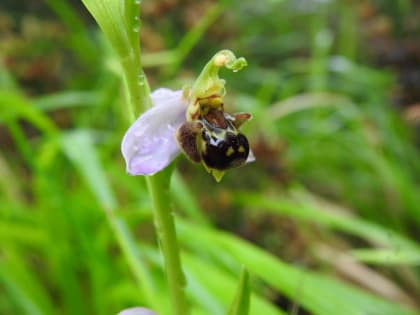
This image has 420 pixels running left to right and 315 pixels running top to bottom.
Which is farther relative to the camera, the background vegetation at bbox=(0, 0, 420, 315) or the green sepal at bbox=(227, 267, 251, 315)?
the background vegetation at bbox=(0, 0, 420, 315)

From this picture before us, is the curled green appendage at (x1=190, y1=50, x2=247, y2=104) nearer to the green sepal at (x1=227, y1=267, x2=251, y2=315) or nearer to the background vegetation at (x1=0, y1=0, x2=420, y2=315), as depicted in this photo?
the green sepal at (x1=227, y1=267, x2=251, y2=315)

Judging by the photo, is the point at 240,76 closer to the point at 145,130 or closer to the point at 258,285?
the point at 258,285

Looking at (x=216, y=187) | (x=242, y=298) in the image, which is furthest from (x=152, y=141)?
(x=216, y=187)

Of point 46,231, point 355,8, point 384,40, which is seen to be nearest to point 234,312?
point 46,231

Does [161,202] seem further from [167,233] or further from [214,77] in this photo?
[214,77]

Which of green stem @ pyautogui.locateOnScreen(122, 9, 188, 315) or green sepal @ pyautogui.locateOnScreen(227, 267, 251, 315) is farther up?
green stem @ pyautogui.locateOnScreen(122, 9, 188, 315)

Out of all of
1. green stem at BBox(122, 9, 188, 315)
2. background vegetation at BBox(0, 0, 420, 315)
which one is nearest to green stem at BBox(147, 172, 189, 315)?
green stem at BBox(122, 9, 188, 315)
